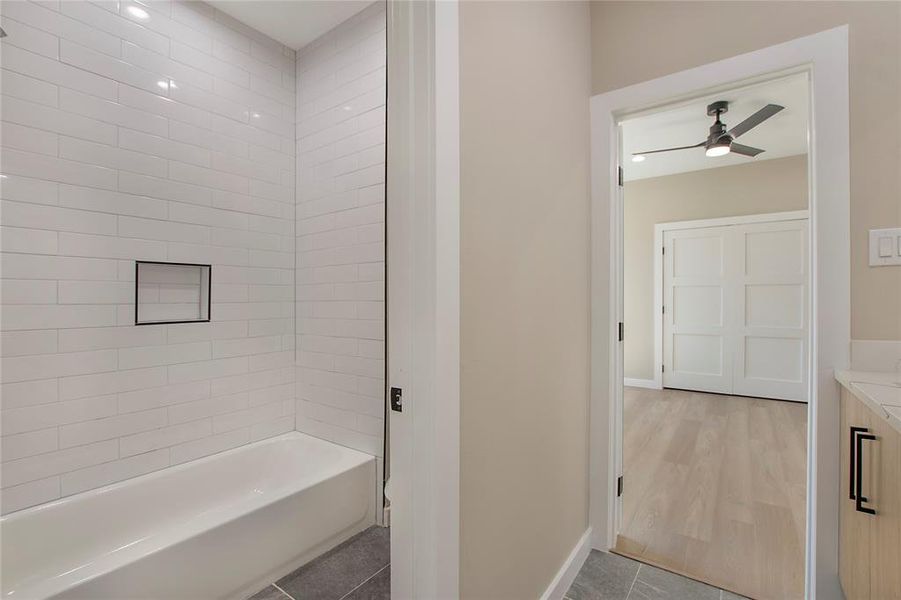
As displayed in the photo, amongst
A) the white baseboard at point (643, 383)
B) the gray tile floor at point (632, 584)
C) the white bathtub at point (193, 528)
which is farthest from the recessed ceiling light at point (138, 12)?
the white baseboard at point (643, 383)

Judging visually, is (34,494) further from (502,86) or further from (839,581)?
(839,581)

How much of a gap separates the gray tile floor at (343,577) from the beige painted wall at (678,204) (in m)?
3.23

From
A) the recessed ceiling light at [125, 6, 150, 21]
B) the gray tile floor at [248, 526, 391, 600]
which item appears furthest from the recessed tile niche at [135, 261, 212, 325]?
the gray tile floor at [248, 526, 391, 600]

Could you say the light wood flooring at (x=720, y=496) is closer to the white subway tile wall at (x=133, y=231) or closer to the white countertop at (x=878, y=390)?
the white countertop at (x=878, y=390)

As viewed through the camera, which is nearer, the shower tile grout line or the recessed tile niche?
the shower tile grout line

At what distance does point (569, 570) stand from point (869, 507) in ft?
3.38

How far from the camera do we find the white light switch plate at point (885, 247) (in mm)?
1338

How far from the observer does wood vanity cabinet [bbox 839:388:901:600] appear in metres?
0.93

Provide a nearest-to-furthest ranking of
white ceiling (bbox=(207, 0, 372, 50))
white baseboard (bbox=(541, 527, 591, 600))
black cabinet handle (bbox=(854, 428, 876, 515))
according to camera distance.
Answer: black cabinet handle (bbox=(854, 428, 876, 515))
white baseboard (bbox=(541, 527, 591, 600))
white ceiling (bbox=(207, 0, 372, 50))

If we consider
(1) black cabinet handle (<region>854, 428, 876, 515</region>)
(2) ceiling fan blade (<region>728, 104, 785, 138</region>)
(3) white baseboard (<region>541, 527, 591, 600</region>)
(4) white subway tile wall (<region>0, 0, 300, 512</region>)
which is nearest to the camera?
(1) black cabinet handle (<region>854, 428, 876, 515</region>)

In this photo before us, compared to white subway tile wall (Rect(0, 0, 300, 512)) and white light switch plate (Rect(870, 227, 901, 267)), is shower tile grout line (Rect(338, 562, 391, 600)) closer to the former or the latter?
white subway tile wall (Rect(0, 0, 300, 512))

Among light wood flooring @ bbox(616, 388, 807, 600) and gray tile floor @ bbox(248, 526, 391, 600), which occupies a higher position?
light wood flooring @ bbox(616, 388, 807, 600)

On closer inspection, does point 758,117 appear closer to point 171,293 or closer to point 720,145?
point 720,145

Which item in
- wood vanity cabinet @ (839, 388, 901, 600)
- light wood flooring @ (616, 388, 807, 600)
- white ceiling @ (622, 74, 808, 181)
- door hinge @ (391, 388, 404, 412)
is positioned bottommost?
light wood flooring @ (616, 388, 807, 600)
